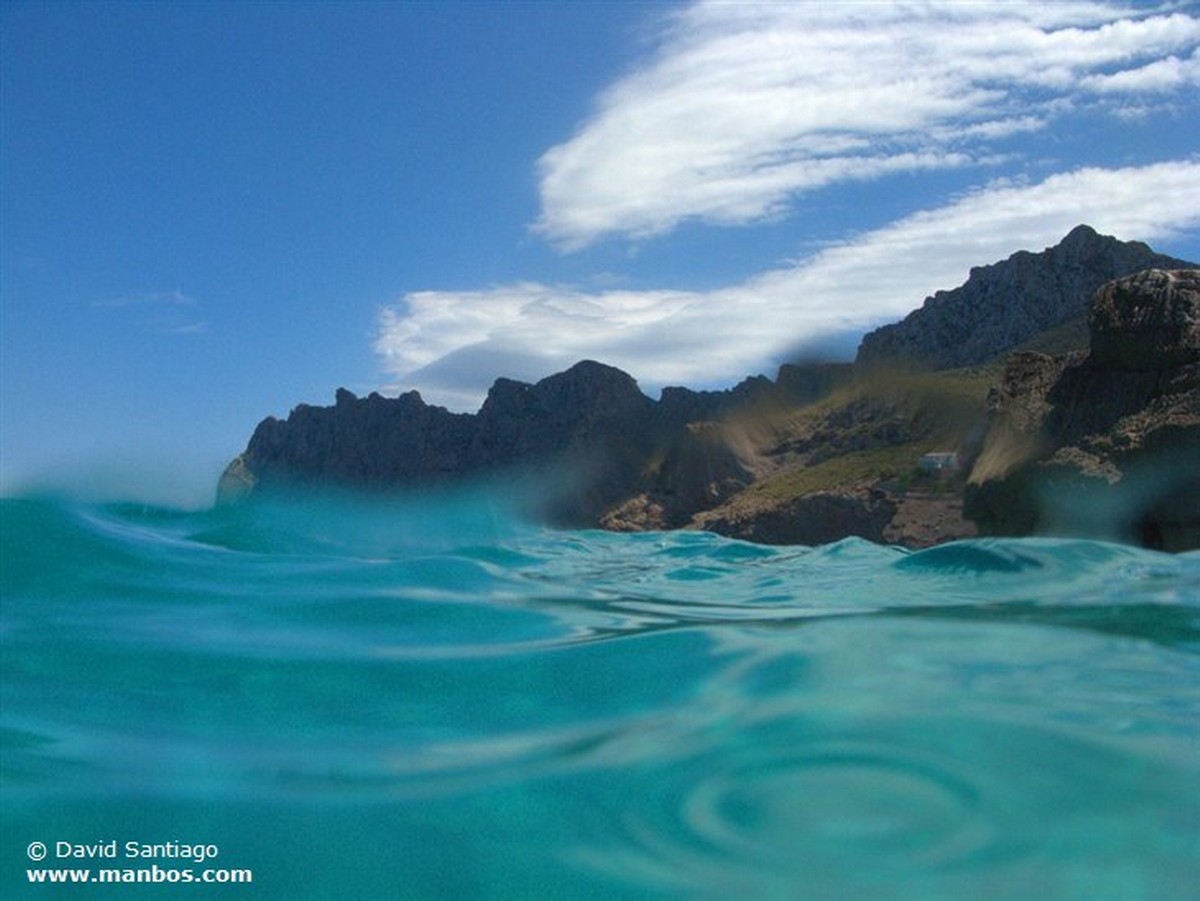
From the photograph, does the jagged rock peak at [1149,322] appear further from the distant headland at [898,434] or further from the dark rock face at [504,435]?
the dark rock face at [504,435]

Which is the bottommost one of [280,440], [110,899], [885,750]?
[110,899]

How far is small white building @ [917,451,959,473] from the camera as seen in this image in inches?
2169

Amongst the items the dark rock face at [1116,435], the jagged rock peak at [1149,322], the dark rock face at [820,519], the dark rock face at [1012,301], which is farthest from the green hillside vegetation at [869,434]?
the jagged rock peak at [1149,322]

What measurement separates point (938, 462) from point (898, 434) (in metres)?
16.6

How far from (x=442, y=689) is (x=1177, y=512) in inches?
571

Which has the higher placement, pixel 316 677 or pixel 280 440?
pixel 280 440

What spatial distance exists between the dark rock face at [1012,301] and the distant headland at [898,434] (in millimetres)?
211

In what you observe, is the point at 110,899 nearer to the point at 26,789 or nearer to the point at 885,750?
the point at 26,789

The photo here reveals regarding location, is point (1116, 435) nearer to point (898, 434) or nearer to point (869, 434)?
point (898, 434)

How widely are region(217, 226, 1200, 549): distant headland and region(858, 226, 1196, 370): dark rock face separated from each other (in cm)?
21

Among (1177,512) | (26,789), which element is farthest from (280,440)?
(26,789)

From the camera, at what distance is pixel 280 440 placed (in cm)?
10500

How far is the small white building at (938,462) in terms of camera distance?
181ft

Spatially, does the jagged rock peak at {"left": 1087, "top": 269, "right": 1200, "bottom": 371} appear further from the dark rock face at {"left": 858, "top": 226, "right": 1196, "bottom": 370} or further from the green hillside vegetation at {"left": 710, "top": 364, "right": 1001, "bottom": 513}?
the dark rock face at {"left": 858, "top": 226, "right": 1196, "bottom": 370}
